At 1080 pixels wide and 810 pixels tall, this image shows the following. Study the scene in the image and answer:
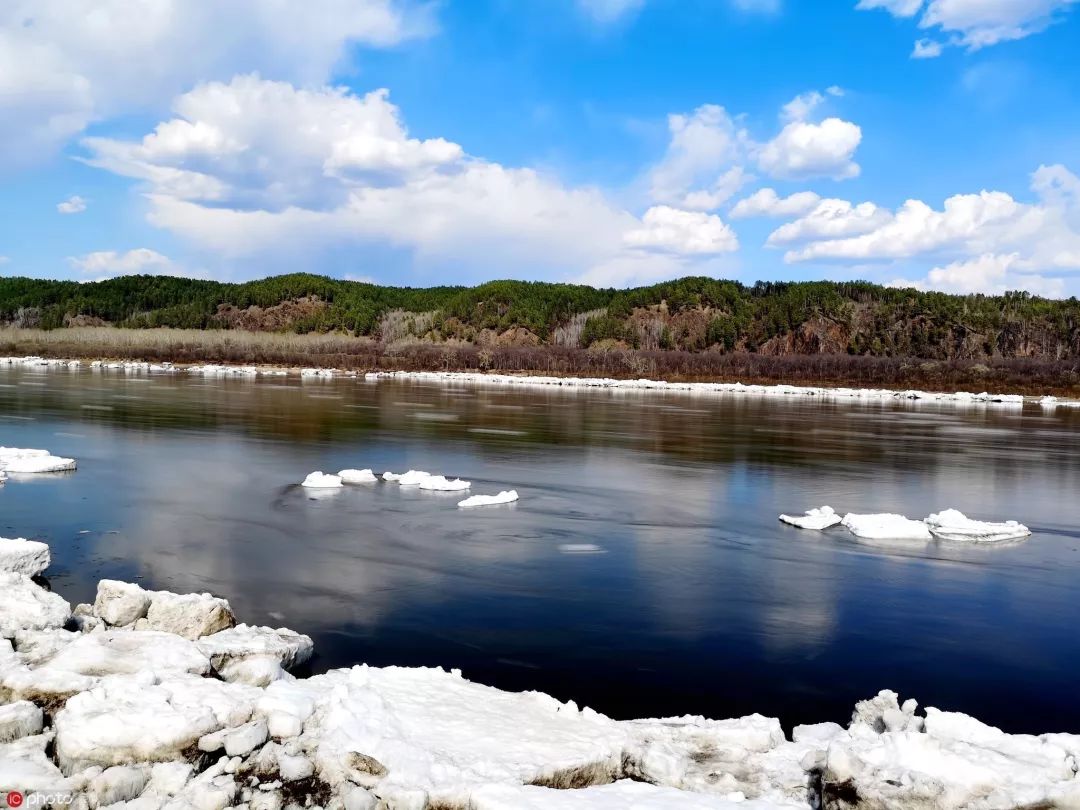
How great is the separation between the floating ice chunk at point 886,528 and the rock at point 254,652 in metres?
7.59

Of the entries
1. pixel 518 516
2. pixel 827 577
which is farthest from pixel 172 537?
pixel 827 577

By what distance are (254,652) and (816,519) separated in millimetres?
8131

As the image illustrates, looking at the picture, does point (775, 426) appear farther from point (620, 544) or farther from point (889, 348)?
point (889, 348)

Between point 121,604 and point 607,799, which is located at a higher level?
point 121,604

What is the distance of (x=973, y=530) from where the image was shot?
11117 mm

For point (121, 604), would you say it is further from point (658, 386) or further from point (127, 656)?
point (658, 386)

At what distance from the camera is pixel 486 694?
5.35m

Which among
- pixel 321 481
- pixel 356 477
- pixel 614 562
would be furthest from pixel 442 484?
pixel 614 562

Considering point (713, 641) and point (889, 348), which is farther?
point (889, 348)

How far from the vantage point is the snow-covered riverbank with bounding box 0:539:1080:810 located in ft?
13.5

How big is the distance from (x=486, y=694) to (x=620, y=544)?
514 cm

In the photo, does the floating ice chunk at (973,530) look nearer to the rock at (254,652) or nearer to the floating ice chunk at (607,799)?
the floating ice chunk at (607,799)

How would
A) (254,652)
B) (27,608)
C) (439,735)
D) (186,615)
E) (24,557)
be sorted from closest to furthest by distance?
(439,735) → (254,652) → (27,608) → (186,615) → (24,557)

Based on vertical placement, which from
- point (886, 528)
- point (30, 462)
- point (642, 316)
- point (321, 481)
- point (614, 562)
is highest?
point (642, 316)
